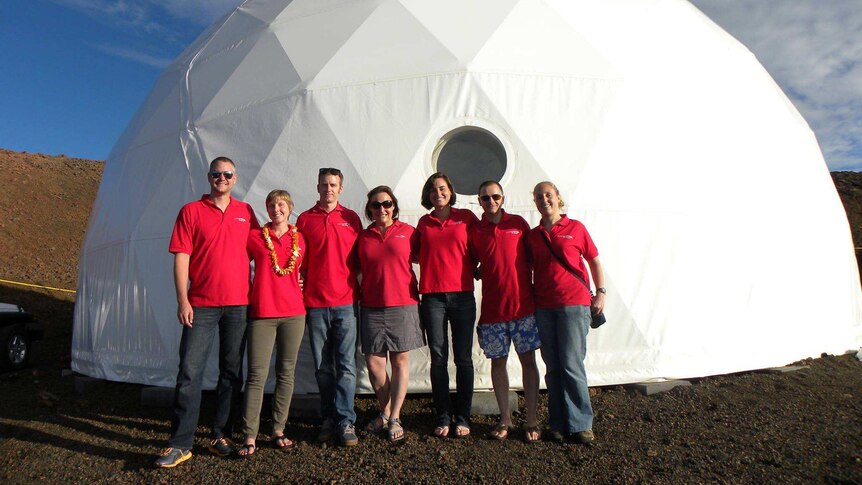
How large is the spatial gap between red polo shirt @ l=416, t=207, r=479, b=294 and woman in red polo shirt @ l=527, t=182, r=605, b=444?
1.92 ft

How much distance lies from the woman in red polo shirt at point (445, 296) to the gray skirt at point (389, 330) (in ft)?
0.54

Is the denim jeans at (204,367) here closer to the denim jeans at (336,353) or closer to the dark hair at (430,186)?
the denim jeans at (336,353)

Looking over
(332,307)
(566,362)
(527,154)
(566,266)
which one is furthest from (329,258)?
(527,154)

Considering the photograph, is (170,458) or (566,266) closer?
(170,458)

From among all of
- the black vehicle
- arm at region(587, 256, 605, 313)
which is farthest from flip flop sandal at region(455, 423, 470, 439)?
the black vehicle

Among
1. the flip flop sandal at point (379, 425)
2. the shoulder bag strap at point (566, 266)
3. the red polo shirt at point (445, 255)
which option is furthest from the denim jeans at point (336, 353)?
the shoulder bag strap at point (566, 266)

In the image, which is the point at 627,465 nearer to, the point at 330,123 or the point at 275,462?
the point at 275,462

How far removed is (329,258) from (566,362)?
2.06 metres

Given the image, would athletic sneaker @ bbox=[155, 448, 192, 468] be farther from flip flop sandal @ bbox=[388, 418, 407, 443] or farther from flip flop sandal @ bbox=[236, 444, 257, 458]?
flip flop sandal @ bbox=[388, 418, 407, 443]

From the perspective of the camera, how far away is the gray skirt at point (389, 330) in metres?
4.24

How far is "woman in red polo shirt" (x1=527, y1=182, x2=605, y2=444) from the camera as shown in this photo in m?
4.20

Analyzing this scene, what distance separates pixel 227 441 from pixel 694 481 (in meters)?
3.41

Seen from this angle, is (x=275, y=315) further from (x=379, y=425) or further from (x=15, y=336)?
(x=15, y=336)

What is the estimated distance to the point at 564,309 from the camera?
418 cm
